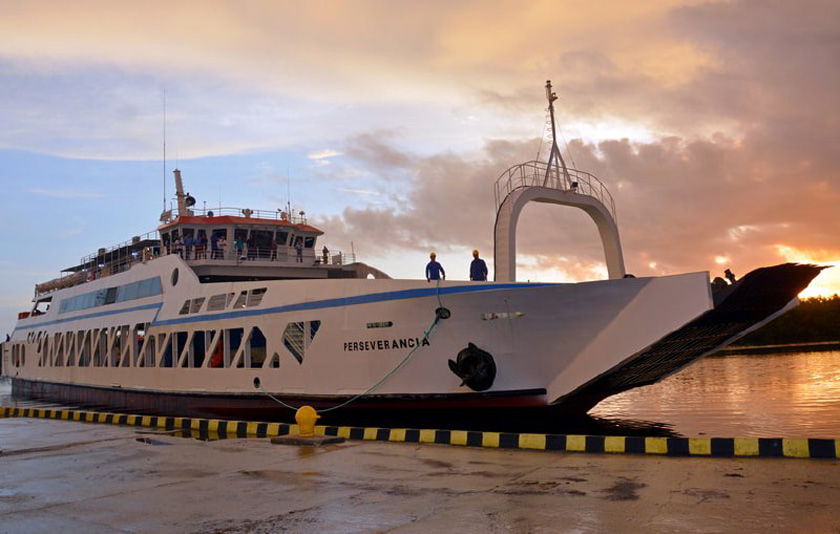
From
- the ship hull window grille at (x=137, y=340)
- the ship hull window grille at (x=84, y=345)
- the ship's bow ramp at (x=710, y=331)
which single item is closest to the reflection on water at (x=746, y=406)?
the ship's bow ramp at (x=710, y=331)

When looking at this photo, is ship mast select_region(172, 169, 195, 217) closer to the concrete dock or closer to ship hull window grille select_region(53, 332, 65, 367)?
ship hull window grille select_region(53, 332, 65, 367)

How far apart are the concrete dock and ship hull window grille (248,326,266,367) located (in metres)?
6.61

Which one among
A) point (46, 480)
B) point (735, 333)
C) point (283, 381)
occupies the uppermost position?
point (735, 333)

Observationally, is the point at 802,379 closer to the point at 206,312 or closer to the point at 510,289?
the point at 510,289

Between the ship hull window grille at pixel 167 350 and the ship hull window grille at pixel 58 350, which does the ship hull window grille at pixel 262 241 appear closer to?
the ship hull window grille at pixel 167 350

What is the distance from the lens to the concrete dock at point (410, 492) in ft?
21.9

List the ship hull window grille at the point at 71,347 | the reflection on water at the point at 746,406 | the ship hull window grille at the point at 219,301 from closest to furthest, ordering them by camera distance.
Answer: the reflection on water at the point at 746,406 → the ship hull window grille at the point at 219,301 → the ship hull window grille at the point at 71,347

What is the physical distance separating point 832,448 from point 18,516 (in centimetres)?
973

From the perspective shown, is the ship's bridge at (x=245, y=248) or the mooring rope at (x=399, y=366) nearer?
the mooring rope at (x=399, y=366)

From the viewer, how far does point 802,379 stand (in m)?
29.2

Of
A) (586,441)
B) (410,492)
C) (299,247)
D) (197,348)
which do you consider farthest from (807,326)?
(410,492)

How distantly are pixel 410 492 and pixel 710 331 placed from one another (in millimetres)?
8872

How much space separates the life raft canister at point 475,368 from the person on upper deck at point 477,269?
308 cm

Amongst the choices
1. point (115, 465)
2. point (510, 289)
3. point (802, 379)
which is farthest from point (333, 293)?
point (802, 379)
